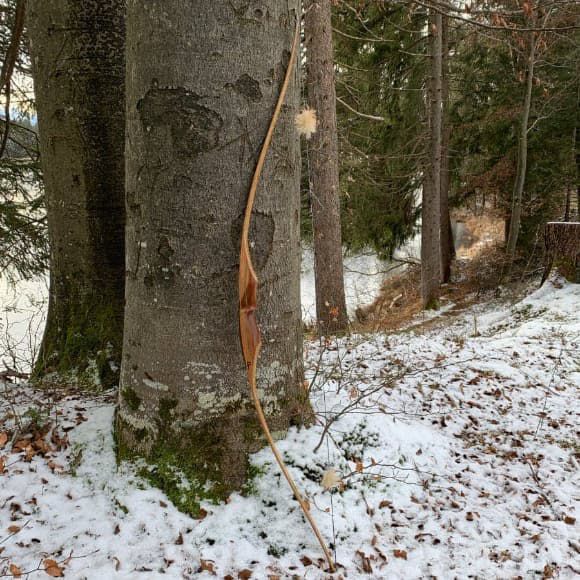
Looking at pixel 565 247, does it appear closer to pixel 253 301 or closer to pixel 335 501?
pixel 335 501

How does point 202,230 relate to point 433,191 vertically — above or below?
below

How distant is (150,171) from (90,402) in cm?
136

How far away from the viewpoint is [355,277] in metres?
15.7

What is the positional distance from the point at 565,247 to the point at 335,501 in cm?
676

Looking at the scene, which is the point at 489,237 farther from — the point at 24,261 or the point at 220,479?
the point at 220,479

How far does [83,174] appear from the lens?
8.20 feet

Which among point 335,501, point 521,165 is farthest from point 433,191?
point 335,501

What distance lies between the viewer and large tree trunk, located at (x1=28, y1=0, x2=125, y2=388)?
7.97 ft

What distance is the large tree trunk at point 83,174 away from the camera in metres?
2.43

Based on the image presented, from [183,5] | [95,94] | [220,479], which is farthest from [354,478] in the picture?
[95,94]

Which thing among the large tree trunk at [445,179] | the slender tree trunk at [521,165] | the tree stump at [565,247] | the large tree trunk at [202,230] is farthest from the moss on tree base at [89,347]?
the large tree trunk at [445,179]

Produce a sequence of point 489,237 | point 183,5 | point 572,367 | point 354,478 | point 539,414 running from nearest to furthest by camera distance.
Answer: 1. point 183,5
2. point 354,478
3. point 539,414
4. point 572,367
5. point 489,237

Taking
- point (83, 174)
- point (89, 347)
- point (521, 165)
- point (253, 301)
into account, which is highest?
point (521, 165)

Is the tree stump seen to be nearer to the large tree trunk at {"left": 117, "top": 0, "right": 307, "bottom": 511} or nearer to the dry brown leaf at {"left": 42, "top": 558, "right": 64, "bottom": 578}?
the large tree trunk at {"left": 117, "top": 0, "right": 307, "bottom": 511}
